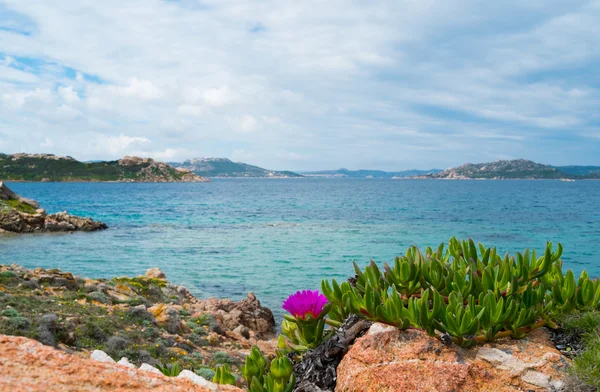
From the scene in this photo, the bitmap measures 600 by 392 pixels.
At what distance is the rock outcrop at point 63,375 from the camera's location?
2.09 m

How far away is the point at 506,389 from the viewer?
9.76ft

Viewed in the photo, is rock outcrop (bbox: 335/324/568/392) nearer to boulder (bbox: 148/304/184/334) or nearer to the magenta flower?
the magenta flower

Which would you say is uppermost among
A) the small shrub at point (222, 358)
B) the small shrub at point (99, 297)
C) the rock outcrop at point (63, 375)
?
the rock outcrop at point (63, 375)

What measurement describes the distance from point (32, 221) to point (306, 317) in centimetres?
4389

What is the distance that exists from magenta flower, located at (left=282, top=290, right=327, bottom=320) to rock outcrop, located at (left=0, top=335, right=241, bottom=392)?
93 centimetres

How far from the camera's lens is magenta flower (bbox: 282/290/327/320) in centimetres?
333

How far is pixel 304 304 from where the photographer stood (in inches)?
131

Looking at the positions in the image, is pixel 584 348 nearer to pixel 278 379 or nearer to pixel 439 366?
pixel 439 366

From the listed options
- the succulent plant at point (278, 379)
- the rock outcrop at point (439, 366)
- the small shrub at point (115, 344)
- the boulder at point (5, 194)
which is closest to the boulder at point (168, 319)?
the small shrub at point (115, 344)

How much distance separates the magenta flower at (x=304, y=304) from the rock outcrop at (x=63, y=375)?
93 cm

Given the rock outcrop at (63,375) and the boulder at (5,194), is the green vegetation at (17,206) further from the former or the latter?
the rock outcrop at (63,375)

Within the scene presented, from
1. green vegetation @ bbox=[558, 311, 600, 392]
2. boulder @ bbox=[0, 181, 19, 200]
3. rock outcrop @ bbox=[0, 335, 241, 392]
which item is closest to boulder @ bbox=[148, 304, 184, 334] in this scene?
rock outcrop @ bbox=[0, 335, 241, 392]

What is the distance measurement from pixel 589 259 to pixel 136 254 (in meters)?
28.3

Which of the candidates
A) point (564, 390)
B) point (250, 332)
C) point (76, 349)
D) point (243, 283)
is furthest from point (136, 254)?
point (564, 390)
